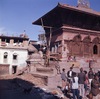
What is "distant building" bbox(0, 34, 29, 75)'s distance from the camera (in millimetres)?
37562

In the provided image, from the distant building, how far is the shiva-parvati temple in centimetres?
1330

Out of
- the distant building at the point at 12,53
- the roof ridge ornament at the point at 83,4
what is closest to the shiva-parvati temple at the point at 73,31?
the roof ridge ornament at the point at 83,4

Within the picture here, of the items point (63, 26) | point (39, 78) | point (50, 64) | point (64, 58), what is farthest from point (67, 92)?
point (63, 26)

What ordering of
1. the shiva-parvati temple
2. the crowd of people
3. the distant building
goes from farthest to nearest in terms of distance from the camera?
the distant building
the shiva-parvati temple
the crowd of people

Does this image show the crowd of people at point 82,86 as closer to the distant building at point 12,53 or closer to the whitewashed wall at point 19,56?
the distant building at point 12,53

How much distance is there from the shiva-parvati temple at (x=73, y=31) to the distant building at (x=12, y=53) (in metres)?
13.3

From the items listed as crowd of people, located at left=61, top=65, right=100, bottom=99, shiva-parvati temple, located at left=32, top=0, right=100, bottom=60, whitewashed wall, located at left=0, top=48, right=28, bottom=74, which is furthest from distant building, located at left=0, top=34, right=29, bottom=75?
crowd of people, located at left=61, top=65, right=100, bottom=99

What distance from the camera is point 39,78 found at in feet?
55.0

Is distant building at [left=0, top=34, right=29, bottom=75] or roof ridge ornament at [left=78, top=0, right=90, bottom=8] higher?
roof ridge ornament at [left=78, top=0, right=90, bottom=8]

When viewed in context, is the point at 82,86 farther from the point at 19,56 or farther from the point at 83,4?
the point at 19,56

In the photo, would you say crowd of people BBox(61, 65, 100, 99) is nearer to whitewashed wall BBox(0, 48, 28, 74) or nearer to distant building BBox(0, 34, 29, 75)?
distant building BBox(0, 34, 29, 75)

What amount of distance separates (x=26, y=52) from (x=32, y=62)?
1842 centimetres

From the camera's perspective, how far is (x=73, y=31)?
23.9m

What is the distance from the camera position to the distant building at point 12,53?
37562mm
